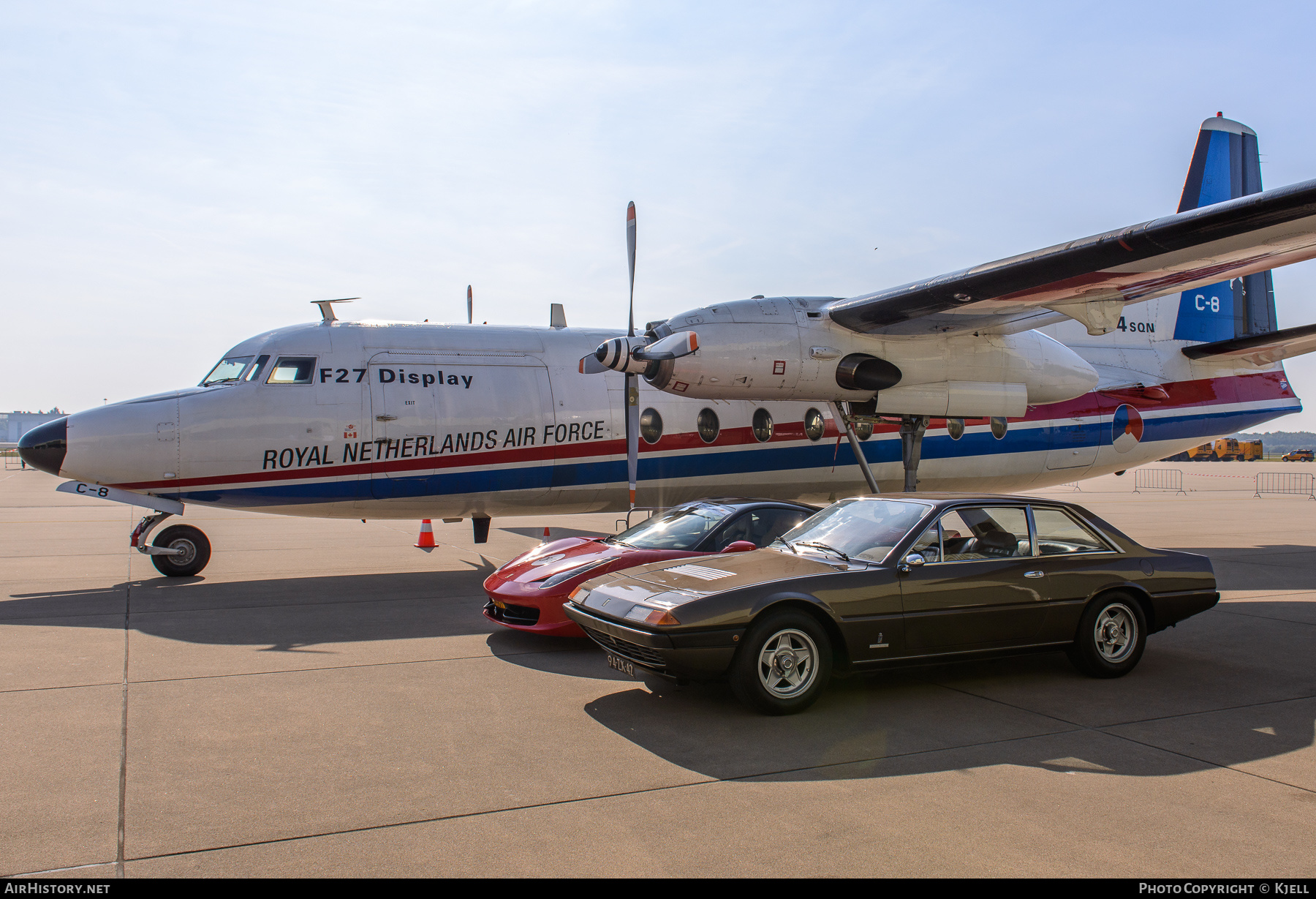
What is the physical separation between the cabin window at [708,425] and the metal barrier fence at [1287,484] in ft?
90.8

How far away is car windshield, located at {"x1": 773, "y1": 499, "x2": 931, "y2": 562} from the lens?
658 cm

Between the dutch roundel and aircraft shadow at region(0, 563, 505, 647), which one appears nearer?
aircraft shadow at region(0, 563, 505, 647)

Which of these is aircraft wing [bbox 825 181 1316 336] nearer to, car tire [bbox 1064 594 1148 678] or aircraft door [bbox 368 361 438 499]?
car tire [bbox 1064 594 1148 678]

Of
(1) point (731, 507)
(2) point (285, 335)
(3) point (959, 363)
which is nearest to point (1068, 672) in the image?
(1) point (731, 507)

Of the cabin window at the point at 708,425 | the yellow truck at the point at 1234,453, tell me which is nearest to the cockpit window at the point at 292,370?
the cabin window at the point at 708,425

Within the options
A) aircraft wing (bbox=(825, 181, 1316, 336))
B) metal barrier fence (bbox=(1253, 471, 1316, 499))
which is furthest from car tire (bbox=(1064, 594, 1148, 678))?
metal barrier fence (bbox=(1253, 471, 1316, 499))

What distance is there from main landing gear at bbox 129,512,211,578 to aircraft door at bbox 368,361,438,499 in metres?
2.50

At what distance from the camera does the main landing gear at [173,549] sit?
11891 millimetres

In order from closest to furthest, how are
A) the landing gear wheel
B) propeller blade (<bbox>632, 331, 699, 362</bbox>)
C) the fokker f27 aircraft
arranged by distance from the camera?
the fokker f27 aircraft → propeller blade (<bbox>632, 331, 699, 362</bbox>) → the landing gear wheel

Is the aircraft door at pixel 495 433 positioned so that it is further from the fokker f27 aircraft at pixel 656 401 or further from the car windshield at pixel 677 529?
the car windshield at pixel 677 529

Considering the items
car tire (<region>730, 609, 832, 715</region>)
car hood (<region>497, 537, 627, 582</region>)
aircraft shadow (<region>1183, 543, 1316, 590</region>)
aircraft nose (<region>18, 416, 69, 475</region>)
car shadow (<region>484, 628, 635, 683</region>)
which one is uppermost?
aircraft nose (<region>18, 416, 69, 475</region>)

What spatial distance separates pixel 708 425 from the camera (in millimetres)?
14188

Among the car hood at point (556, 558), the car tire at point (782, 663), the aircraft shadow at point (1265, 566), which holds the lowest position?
the aircraft shadow at point (1265, 566)
